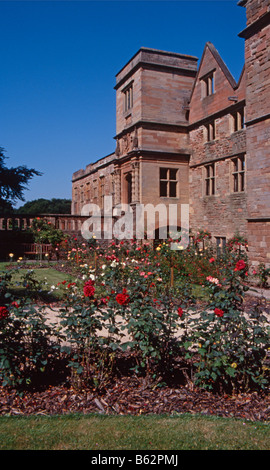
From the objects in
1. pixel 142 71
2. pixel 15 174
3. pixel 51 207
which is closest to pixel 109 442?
pixel 142 71

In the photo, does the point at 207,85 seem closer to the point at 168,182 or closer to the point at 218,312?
the point at 168,182

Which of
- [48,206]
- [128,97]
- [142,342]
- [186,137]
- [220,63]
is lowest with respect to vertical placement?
[142,342]

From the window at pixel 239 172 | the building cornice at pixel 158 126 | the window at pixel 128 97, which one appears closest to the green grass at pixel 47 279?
the window at pixel 239 172

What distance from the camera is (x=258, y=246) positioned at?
11.2m

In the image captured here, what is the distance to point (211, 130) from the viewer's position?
57.4 feet

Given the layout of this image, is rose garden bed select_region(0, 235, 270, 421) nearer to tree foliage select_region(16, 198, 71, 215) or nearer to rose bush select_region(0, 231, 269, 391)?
rose bush select_region(0, 231, 269, 391)

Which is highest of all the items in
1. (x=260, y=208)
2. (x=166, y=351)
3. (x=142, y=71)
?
(x=142, y=71)

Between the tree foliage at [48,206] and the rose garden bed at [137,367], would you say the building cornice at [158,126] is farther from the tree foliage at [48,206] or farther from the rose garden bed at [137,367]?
the tree foliage at [48,206]

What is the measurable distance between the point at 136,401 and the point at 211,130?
15573mm

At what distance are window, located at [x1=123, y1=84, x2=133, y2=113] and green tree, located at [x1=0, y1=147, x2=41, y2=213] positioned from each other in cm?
718

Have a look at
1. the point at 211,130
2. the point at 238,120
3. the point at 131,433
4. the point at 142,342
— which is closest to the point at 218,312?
the point at 142,342

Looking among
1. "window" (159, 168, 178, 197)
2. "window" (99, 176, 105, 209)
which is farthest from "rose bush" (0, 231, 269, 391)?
"window" (99, 176, 105, 209)
